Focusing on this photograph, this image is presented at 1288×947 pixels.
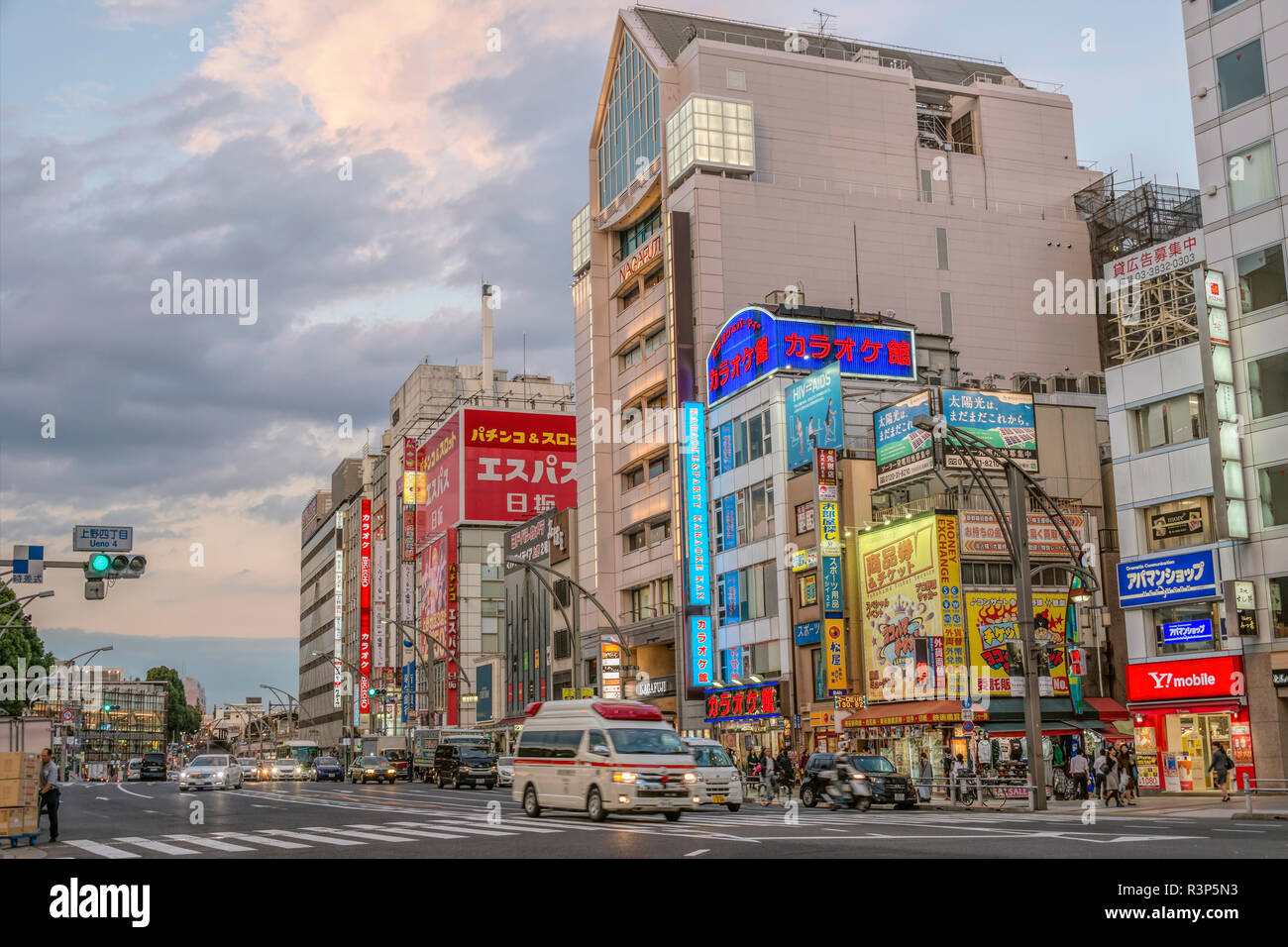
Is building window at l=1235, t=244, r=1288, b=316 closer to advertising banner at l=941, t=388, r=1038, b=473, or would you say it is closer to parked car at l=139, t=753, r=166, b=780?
advertising banner at l=941, t=388, r=1038, b=473

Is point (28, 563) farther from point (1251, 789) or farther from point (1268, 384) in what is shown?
point (1268, 384)

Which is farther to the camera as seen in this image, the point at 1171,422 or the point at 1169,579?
the point at 1171,422

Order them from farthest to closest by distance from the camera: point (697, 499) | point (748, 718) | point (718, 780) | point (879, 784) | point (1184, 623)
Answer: point (697, 499) < point (748, 718) < point (1184, 623) < point (879, 784) < point (718, 780)

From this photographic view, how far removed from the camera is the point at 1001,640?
49.8 metres

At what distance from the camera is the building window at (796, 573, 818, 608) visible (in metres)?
55.7

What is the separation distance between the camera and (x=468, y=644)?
113 metres

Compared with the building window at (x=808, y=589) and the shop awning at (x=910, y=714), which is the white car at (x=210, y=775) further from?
the shop awning at (x=910, y=714)

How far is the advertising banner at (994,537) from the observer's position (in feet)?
164

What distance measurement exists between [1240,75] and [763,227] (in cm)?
→ 3331

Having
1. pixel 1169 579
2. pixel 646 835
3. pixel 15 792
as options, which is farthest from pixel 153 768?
pixel 646 835
